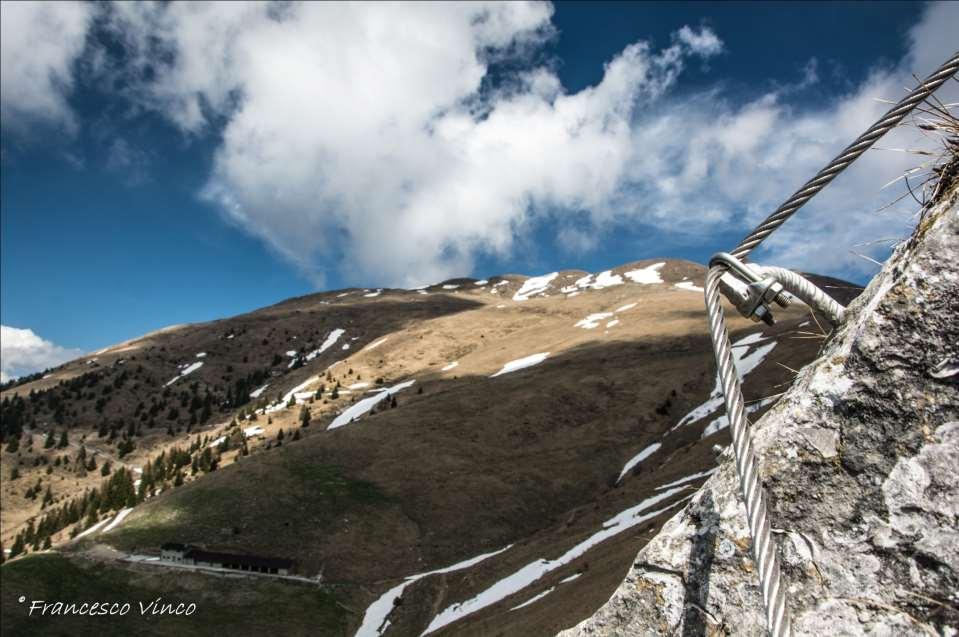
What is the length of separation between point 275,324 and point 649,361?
140009 millimetres

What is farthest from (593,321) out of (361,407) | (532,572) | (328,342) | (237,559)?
(328,342)

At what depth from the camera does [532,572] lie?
3762cm

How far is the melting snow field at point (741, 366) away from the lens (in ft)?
204

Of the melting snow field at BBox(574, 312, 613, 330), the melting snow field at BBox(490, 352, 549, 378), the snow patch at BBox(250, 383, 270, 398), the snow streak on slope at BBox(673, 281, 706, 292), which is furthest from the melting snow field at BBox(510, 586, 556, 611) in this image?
the snow streak on slope at BBox(673, 281, 706, 292)

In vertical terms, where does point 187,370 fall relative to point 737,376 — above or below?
above

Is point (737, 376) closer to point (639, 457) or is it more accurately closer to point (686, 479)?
point (686, 479)

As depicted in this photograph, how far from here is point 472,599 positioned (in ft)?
123

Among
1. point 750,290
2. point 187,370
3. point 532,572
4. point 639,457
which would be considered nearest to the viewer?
point 750,290

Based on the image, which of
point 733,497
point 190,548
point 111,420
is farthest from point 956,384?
point 111,420

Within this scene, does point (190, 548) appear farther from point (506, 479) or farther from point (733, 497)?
point (733, 497)

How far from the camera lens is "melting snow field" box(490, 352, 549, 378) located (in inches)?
3654

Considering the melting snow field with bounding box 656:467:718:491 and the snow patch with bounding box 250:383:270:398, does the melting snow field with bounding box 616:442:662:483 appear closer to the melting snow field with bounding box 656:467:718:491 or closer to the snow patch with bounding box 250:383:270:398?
the melting snow field with bounding box 656:467:718:491

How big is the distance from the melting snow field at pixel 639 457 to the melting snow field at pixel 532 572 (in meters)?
17.1

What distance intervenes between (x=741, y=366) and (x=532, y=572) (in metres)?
43.2
